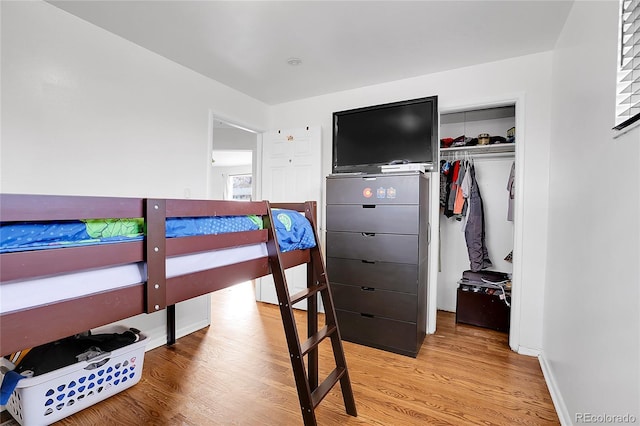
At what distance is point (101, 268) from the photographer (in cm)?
87

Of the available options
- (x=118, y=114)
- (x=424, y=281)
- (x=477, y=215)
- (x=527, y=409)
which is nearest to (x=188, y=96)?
(x=118, y=114)

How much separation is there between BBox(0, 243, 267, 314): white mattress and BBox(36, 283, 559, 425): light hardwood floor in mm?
1038

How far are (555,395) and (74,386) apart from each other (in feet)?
9.02

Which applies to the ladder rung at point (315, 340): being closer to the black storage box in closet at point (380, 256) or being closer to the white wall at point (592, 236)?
the black storage box in closet at point (380, 256)

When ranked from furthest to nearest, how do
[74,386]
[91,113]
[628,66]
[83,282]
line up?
[91,113] < [74,386] < [628,66] < [83,282]

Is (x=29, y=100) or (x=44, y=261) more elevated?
(x=29, y=100)

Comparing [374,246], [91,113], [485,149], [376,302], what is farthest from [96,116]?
[485,149]

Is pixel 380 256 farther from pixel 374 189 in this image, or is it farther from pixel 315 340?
pixel 315 340

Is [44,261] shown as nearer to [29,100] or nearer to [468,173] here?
[29,100]

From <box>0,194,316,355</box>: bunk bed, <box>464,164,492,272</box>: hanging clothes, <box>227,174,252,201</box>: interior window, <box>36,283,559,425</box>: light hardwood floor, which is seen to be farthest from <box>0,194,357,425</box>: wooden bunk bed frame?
<box>227,174,252,201</box>: interior window

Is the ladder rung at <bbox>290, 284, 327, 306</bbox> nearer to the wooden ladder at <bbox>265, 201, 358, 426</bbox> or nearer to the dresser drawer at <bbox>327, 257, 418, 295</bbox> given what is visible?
the wooden ladder at <bbox>265, 201, 358, 426</bbox>

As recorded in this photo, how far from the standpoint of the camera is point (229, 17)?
75.5 inches

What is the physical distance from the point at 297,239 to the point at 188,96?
1922 millimetres

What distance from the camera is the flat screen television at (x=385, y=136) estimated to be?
2541mm
